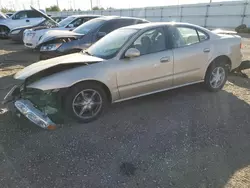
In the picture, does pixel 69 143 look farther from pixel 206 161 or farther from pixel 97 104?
pixel 206 161

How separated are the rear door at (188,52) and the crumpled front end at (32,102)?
2.28 m

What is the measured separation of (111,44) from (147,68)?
84 cm

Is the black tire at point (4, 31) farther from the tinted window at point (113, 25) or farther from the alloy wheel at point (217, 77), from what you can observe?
the alloy wheel at point (217, 77)

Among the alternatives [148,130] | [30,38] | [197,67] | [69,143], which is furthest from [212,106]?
[30,38]

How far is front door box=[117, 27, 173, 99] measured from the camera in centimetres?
409

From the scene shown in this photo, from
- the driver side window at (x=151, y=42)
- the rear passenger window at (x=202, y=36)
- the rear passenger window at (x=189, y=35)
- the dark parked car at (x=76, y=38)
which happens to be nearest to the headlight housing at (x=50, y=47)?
the dark parked car at (x=76, y=38)

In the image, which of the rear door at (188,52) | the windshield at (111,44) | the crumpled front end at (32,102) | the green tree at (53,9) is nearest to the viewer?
the crumpled front end at (32,102)

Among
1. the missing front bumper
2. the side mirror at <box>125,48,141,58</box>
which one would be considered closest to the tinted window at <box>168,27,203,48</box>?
the side mirror at <box>125,48,141,58</box>

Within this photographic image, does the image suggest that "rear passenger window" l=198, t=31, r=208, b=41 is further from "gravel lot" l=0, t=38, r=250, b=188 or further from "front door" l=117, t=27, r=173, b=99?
"gravel lot" l=0, t=38, r=250, b=188

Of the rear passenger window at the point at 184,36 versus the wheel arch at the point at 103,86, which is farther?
the rear passenger window at the point at 184,36

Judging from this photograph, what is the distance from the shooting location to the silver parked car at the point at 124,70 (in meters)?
3.71

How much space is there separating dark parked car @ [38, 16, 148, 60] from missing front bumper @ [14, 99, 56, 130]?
148 inches

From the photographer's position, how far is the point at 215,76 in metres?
5.18

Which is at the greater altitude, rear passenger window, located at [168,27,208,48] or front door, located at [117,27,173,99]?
rear passenger window, located at [168,27,208,48]
